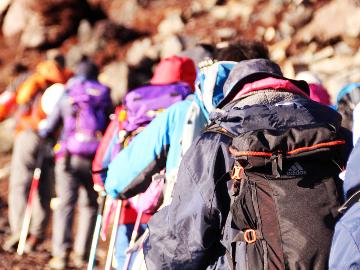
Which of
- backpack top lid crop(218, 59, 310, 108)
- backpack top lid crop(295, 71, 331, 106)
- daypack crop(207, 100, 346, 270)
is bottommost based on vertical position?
backpack top lid crop(295, 71, 331, 106)

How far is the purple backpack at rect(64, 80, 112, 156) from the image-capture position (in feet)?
22.1

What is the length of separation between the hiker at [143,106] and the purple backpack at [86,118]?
6.21 feet

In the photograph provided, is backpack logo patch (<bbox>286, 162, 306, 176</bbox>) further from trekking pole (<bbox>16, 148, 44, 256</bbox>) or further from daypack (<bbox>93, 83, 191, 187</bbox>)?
trekking pole (<bbox>16, 148, 44, 256</bbox>)

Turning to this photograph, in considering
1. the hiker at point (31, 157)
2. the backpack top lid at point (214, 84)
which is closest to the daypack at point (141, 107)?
the backpack top lid at point (214, 84)

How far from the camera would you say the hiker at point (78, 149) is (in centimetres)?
677

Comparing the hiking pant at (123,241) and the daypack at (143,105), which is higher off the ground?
the daypack at (143,105)

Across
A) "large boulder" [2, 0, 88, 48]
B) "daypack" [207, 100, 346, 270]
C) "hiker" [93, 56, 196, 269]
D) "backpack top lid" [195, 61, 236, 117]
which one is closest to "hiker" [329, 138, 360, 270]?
"daypack" [207, 100, 346, 270]

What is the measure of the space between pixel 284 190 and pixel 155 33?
1717 centimetres

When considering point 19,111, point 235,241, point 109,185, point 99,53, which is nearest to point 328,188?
point 235,241

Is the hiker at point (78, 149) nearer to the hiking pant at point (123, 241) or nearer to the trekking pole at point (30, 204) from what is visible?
the trekking pole at point (30, 204)

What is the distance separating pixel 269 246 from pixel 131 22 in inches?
734

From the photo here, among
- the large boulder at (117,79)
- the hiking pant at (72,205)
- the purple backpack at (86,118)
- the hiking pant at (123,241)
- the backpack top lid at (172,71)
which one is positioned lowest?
the large boulder at (117,79)

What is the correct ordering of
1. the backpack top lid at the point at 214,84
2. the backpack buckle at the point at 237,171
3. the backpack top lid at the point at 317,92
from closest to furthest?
the backpack buckle at the point at 237,171, the backpack top lid at the point at 214,84, the backpack top lid at the point at 317,92

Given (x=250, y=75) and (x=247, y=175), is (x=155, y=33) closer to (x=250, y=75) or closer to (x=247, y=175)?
(x=250, y=75)
